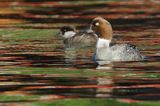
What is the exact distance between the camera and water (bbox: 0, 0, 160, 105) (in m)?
14.8

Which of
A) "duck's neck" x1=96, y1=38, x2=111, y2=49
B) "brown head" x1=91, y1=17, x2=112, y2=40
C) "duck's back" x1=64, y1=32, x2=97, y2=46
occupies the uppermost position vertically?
"brown head" x1=91, y1=17, x2=112, y2=40

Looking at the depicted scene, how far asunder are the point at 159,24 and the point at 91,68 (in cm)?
1017

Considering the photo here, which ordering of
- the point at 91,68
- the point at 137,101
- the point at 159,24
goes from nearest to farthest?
the point at 137,101 < the point at 91,68 < the point at 159,24

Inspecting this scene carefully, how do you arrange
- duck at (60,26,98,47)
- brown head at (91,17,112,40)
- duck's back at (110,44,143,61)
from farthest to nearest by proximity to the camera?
1. duck at (60,26,98,47)
2. brown head at (91,17,112,40)
3. duck's back at (110,44,143,61)

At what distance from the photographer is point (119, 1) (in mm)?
37094

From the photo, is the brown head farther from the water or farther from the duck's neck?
the water

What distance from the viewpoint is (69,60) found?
19562mm

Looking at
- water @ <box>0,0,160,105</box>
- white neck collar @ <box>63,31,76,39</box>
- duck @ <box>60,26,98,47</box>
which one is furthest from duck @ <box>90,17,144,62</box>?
white neck collar @ <box>63,31,76,39</box>

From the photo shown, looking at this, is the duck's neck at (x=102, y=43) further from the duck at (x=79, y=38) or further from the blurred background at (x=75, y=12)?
the blurred background at (x=75, y=12)

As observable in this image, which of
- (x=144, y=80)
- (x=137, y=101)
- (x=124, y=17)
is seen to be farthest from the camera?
(x=124, y=17)

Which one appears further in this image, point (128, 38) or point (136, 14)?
point (136, 14)

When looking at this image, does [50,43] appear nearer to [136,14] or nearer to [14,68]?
[14,68]

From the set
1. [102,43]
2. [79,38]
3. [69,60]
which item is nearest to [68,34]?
[79,38]

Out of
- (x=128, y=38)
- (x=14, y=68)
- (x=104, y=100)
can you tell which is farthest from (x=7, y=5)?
(x=104, y=100)
